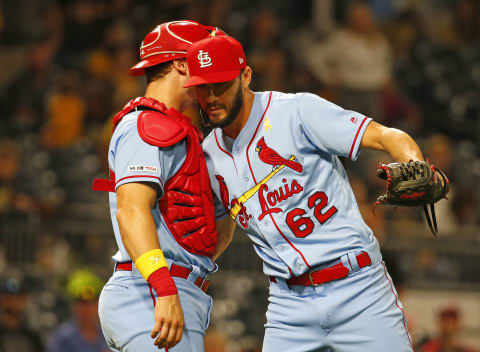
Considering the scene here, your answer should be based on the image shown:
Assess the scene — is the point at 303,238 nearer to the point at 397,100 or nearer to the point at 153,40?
the point at 153,40

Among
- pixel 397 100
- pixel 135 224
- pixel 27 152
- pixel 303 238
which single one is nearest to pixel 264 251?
pixel 303 238

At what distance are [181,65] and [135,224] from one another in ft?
2.81

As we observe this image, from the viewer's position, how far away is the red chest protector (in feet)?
12.1

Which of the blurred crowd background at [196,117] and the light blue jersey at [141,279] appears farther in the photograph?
the blurred crowd background at [196,117]

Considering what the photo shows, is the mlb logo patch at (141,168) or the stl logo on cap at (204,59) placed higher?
the stl logo on cap at (204,59)

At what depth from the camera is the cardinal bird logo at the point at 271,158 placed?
3.83 meters

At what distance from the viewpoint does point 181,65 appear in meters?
3.95

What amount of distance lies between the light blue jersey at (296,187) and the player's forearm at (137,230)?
0.58m

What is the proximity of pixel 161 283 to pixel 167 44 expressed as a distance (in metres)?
1.12

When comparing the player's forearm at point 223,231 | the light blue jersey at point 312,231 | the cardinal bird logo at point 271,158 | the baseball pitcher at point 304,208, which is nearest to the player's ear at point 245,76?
the baseball pitcher at point 304,208

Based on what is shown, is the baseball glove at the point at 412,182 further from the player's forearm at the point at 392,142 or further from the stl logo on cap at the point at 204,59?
the stl logo on cap at the point at 204,59

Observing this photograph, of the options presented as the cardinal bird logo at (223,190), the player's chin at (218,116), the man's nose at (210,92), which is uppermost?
the man's nose at (210,92)

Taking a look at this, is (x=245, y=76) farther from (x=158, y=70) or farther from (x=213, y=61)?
(x=158, y=70)

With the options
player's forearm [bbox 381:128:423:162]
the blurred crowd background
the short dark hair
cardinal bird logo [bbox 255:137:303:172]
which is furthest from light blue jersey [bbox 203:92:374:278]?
the blurred crowd background
